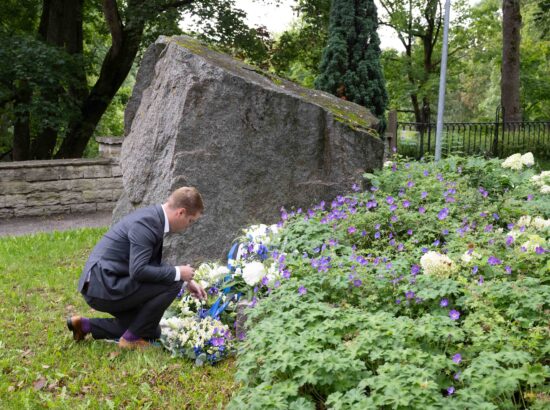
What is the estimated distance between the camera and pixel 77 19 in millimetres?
13672

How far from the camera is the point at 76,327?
180 inches

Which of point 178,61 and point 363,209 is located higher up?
point 178,61

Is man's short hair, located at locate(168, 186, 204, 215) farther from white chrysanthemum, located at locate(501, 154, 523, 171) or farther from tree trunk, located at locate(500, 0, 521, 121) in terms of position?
tree trunk, located at locate(500, 0, 521, 121)

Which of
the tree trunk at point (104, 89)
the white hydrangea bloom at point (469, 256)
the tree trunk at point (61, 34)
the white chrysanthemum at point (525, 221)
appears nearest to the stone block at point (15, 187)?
the tree trunk at point (104, 89)

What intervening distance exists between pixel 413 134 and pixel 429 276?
1307 centimetres

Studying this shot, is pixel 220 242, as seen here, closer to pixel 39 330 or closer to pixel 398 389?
pixel 39 330

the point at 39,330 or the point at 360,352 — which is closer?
the point at 360,352

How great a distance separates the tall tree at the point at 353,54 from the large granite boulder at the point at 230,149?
217 inches

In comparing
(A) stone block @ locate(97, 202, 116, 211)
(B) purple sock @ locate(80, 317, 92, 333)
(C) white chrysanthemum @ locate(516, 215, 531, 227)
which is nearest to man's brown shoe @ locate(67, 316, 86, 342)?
(B) purple sock @ locate(80, 317, 92, 333)

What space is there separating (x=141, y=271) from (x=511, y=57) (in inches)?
686

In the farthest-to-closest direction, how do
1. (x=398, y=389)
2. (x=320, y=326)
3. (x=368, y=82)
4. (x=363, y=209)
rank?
(x=368, y=82) < (x=363, y=209) < (x=320, y=326) < (x=398, y=389)

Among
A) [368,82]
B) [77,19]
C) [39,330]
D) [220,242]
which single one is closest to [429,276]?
[220,242]

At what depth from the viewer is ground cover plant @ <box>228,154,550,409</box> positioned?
2.66 m

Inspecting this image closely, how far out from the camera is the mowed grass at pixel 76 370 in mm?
3734
